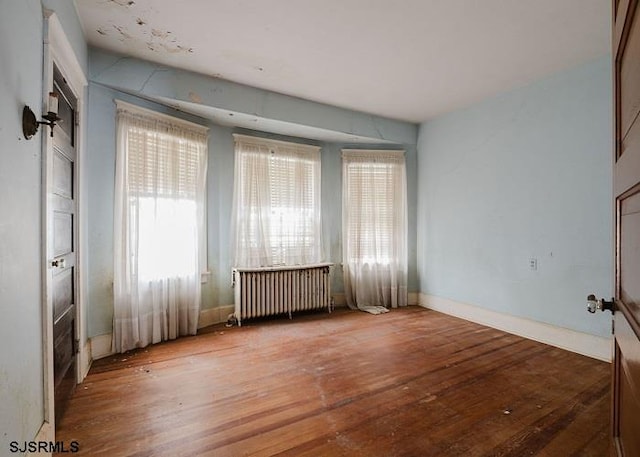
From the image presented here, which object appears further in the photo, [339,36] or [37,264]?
[339,36]

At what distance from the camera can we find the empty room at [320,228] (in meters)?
1.52

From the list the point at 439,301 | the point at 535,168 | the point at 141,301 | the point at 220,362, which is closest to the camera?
the point at 220,362

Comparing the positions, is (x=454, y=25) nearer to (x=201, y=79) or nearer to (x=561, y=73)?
(x=561, y=73)

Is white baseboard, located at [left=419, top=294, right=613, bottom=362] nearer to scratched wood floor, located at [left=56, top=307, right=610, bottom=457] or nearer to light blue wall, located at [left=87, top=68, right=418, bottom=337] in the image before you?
scratched wood floor, located at [left=56, top=307, right=610, bottom=457]

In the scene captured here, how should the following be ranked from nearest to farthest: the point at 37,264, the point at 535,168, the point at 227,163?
the point at 37,264
the point at 535,168
the point at 227,163

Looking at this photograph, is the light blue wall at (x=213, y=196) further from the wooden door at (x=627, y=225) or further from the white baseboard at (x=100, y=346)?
the wooden door at (x=627, y=225)

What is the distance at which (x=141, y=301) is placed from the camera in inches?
121

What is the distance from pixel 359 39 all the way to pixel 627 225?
97.1 inches

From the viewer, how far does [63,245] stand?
2.17 m

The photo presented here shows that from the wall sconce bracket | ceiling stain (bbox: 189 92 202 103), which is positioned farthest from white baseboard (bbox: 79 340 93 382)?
ceiling stain (bbox: 189 92 202 103)

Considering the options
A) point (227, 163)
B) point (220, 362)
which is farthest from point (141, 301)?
point (227, 163)

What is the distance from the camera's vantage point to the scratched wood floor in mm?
1736

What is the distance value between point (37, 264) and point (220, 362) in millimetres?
1738

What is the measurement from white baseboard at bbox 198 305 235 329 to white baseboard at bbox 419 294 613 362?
9.97ft
